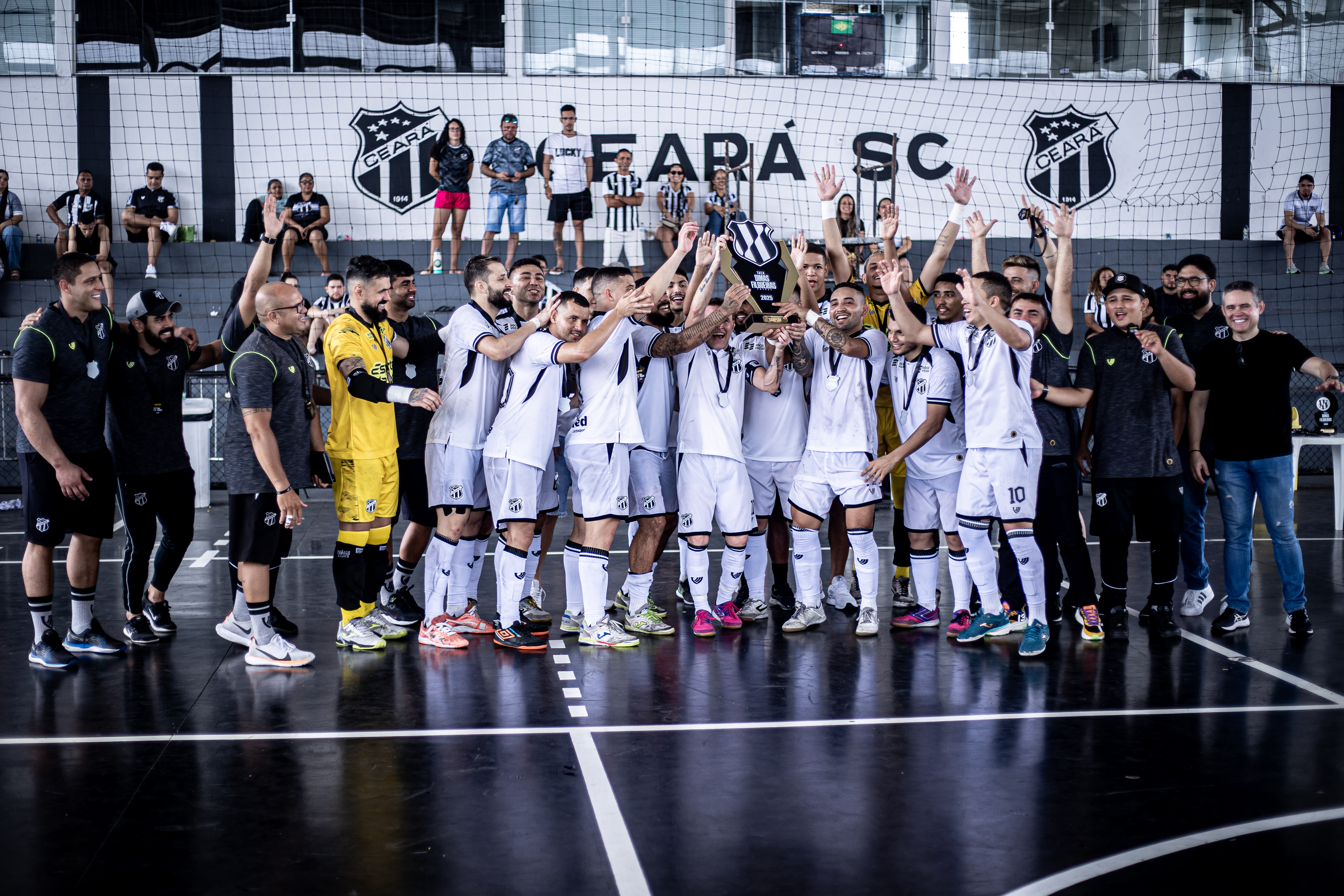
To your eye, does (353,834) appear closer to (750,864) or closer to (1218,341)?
(750,864)

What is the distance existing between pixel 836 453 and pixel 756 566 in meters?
1.06

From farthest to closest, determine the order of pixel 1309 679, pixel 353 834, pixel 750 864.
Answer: pixel 1309 679 < pixel 353 834 < pixel 750 864

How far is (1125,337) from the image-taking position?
24.3 ft

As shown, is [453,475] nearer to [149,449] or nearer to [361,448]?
[361,448]

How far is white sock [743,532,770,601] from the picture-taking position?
791 centimetres

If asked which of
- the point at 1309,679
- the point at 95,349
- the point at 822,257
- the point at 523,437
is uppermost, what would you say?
the point at 822,257

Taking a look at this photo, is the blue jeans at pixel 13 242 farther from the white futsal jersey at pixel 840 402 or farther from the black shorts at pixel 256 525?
the white futsal jersey at pixel 840 402

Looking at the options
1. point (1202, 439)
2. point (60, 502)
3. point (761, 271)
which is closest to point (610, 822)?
point (60, 502)

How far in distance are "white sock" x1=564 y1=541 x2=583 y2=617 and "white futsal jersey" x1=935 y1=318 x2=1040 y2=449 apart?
8.25ft

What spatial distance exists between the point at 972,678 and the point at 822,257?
303 centimetres

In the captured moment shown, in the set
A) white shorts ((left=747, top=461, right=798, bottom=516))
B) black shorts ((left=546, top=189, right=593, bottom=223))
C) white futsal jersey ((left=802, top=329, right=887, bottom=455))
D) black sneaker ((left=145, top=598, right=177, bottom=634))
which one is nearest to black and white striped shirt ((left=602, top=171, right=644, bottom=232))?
black shorts ((left=546, top=189, right=593, bottom=223))

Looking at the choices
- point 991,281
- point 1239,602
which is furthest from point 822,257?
point 1239,602

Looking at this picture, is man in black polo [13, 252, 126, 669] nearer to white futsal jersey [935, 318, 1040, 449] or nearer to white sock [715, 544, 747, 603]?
white sock [715, 544, 747, 603]

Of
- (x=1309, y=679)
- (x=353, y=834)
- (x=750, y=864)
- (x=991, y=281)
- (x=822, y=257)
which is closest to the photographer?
(x=750, y=864)
